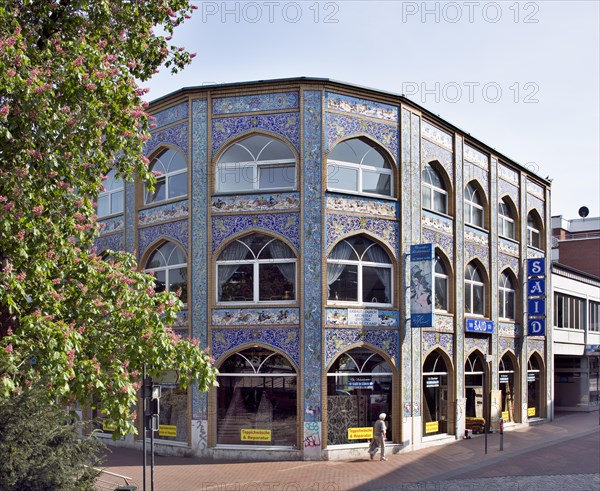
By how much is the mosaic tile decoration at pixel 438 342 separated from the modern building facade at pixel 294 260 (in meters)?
0.08

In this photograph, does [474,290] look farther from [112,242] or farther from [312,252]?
[112,242]

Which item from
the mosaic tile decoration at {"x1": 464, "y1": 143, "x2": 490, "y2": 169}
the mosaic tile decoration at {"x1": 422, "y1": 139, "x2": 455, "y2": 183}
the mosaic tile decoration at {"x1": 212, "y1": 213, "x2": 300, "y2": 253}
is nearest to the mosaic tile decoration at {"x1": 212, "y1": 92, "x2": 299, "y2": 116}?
the mosaic tile decoration at {"x1": 212, "y1": 213, "x2": 300, "y2": 253}

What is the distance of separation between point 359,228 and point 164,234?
622 cm

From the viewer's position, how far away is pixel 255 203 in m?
23.6

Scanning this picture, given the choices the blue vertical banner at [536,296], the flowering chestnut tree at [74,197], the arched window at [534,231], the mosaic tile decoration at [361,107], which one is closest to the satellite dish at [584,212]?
the arched window at [534,231]

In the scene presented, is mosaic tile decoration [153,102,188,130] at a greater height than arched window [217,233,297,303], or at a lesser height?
greater

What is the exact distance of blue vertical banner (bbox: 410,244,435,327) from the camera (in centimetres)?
2431

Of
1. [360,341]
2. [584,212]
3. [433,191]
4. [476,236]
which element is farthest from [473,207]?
[584,212]

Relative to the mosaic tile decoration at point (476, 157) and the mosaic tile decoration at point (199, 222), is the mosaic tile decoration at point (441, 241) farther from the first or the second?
the mosaic tile decoration at point (199, 222)

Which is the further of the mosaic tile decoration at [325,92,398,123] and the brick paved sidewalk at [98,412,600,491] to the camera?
the mosaic tile decoration at [325,92,398,123]

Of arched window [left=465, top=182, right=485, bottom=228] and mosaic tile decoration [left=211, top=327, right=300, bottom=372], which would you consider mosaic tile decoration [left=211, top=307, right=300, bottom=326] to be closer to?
mosaic tile decoration [left=211, top=327, right=300, bottom=372]

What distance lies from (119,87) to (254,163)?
37.9 ft

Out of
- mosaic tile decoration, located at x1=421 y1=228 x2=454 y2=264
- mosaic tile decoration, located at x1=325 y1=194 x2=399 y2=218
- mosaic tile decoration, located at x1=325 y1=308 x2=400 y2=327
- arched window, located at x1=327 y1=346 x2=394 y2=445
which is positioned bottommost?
arched window, located at x1=327 y1=346 x2=394 y2=445

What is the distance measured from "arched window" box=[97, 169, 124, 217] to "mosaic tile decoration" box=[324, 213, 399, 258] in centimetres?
830
